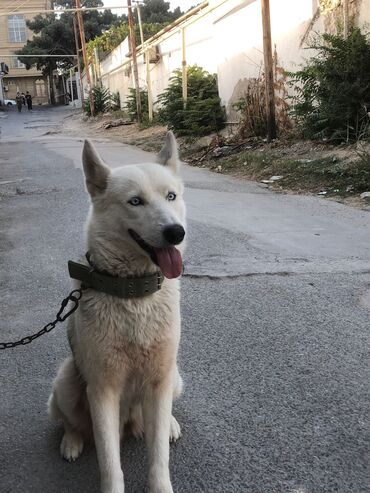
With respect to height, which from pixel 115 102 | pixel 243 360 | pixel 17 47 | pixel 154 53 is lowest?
pixel 243 360

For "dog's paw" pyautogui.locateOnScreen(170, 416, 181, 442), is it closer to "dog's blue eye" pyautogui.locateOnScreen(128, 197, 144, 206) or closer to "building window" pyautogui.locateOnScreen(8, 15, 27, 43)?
"dog's blue eye" pyautogui.locateOnScreen(128, 197, 144, 206)

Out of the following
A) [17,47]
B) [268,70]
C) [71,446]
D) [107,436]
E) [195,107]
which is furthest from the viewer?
[17,47]

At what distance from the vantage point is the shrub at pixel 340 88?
10.4 m

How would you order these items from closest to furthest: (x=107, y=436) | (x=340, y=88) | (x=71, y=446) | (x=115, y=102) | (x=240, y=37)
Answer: (x=107, y=436) < (x=71, y=446) < (x=340, y=88) < (x=240, y=37) < (x=115, y=102)

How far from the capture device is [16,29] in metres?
79.4

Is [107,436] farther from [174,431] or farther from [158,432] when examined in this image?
[174,431]

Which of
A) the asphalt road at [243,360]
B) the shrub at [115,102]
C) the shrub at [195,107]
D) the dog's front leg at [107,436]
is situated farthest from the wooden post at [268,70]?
the shrub at [115,102]

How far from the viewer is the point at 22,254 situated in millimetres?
6250

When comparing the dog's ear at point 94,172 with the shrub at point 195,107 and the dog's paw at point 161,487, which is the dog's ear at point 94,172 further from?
the shrub at point 195,107

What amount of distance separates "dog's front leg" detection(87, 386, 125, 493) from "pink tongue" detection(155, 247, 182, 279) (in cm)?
59

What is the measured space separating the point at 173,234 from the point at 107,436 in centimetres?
Answer: 94

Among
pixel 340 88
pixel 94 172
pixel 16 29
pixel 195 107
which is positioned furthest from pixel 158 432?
pixel 16 29

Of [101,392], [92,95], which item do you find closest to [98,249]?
[101,392]

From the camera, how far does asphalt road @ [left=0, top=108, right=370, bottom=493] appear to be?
2514 millimetres
